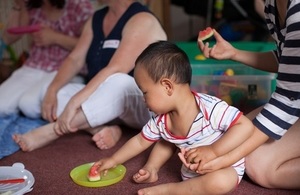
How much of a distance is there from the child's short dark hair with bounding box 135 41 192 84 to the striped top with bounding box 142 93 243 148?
87 millimetres

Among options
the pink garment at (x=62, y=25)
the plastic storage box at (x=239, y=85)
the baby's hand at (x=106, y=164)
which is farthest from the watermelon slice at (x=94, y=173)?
the pink garment at (x=62, y=25)

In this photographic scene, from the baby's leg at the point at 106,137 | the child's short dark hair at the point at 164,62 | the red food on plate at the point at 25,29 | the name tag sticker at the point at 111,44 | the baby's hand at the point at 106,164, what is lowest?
the baby's leg at the point at 106,137

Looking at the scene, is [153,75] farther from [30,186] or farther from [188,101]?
[30,186]

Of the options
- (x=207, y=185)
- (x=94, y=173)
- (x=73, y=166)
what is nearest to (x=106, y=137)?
(x=73, y=166)

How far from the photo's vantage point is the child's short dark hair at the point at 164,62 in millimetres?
908

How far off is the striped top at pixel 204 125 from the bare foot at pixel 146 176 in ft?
0.26

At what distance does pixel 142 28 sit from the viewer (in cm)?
136

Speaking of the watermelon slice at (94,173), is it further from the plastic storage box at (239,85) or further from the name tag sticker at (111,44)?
the plastic storage box at (239,85)

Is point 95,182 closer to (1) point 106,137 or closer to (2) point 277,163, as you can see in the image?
(1) point 106,137

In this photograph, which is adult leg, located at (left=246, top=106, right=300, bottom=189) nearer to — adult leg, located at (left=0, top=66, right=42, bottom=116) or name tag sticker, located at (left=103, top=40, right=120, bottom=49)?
name tag sticker, located at (left=103, top=40, right=120, bottom=49)

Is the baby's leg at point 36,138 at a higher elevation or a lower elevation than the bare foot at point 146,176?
lower

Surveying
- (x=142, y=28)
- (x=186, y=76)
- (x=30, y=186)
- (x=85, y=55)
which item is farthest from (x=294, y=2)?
(x=85, y=55)

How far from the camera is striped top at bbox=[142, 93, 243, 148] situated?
921mm

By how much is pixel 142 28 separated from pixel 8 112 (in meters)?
0.60
